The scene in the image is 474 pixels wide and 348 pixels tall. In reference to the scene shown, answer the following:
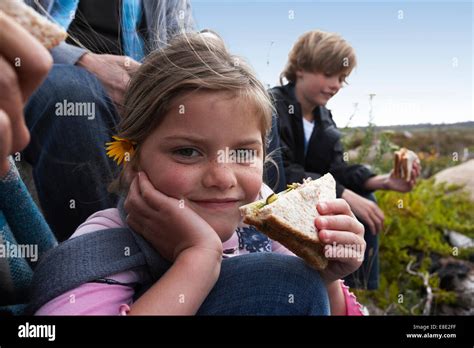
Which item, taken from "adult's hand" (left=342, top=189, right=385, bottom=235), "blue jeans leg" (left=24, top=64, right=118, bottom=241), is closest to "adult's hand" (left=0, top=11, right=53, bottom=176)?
"blue jeans leg" (left=24, top=64, right=118, bottom=241)

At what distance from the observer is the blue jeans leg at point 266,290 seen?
697 mm

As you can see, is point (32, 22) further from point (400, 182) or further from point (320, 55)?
point (400, 182)

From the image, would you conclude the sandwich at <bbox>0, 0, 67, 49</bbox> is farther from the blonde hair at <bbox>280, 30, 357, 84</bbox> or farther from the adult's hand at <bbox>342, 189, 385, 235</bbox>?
the adult's hand at <bbox>342, 189, 385, 235</bbox>

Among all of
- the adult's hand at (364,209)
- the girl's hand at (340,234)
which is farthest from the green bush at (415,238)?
the girl's hand at (340,234)

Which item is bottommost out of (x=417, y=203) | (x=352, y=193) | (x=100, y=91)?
(x=417, y=203)

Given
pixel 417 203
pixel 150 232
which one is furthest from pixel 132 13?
pixel 417 203

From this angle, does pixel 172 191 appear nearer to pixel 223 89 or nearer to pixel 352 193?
pixel 223 89

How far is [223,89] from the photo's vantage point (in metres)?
0.77

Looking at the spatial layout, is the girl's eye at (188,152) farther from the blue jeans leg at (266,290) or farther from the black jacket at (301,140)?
the black jacket at (301,140)

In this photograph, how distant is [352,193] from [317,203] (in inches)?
23.5

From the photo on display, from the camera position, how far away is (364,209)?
1.31 meters

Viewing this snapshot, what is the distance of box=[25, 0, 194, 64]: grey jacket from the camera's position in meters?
0.86

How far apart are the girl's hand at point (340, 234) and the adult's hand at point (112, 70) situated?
13.6 inches

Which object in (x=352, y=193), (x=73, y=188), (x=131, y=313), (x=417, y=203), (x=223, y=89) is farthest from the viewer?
(x=417, y=203)
